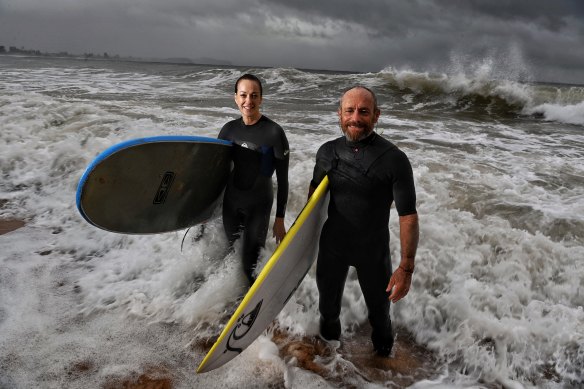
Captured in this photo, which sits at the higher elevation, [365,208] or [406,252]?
[365,208]

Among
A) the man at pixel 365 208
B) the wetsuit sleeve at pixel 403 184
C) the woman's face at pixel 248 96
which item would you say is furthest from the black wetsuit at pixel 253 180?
the wetsuit sleeve at pixel 403 184

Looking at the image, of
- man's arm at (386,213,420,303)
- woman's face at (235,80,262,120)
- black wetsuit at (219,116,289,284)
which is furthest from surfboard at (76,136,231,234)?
man's arm at (386,213,420,303)

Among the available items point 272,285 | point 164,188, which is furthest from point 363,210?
point 164,188

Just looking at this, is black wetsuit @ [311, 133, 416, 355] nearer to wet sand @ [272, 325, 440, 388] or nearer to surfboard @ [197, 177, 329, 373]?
surfboard @ [197, 177, 329, 373]

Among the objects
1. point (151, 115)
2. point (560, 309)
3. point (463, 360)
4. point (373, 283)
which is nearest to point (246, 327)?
point (373, 283)

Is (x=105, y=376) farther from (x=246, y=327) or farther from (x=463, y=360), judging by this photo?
(x=463, y=360)

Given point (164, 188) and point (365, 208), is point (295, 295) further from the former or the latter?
point (365, 208)

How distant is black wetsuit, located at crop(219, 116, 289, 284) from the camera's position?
9.16 ft

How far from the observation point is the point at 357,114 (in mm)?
2082

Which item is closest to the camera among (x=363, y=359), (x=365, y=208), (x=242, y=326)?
(x=365, y=208)

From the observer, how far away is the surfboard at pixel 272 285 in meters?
2.30

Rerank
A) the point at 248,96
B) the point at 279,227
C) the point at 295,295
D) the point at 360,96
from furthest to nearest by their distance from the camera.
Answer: the point at 295,295 → the point at 279,227 → the point at 248,96 → the point at 360,96

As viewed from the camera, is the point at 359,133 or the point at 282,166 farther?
the point at 282,166

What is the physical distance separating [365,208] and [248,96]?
3.56 ft
